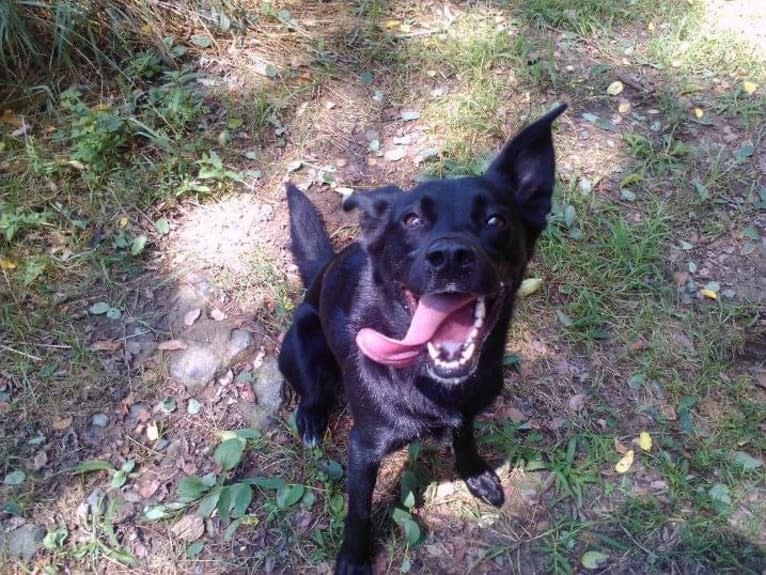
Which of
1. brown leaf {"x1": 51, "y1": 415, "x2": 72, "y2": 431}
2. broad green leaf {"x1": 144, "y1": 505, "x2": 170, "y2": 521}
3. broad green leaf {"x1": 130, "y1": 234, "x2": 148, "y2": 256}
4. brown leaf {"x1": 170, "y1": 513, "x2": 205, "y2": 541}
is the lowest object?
brown leaf {"x1": 170, "y1": 513, "x2": 205, "y2": 541}

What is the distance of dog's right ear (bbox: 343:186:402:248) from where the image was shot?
238 centimetres

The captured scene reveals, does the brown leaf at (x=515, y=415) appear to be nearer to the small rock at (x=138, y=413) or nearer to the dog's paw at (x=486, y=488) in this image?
the dog's paw at (x=486, y=488)

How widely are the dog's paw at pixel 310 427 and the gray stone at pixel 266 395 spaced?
19cm

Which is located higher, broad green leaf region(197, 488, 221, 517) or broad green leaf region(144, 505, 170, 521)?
broad green leaf region(197, 488, 221, 517)

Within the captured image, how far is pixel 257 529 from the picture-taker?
9.26ft

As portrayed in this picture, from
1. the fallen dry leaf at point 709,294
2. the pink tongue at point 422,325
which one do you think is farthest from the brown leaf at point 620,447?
the pink tongue at point 422,325

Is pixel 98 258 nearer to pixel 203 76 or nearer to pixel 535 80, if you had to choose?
pixel 203 76

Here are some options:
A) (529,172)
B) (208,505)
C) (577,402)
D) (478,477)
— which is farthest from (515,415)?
(208,505)

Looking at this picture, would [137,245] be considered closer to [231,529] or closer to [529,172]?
[231,529]

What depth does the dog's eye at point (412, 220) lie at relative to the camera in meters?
2.21

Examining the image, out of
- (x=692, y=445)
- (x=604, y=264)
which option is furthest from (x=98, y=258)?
(x=692, y=445)

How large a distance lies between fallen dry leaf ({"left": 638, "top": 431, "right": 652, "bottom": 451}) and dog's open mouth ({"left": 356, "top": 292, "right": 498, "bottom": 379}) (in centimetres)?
139

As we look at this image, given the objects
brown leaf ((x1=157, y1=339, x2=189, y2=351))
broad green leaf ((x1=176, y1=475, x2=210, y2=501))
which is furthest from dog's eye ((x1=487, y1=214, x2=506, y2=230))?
brown leaf ((x1=157, y1=339, x2=189, y2=351))

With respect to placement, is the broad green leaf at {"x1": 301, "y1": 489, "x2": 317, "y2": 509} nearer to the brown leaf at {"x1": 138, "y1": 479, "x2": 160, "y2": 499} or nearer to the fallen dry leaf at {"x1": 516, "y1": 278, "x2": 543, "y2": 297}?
the brown leaf at {"x1": 138, "y1": 479, "x2": 160, "y2": 499}
